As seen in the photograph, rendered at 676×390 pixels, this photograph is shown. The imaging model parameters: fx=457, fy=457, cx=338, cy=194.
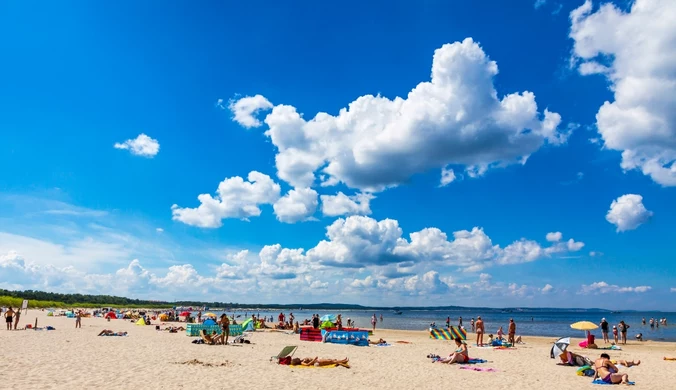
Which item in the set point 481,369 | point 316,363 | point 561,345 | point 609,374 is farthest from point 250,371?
point 561,345

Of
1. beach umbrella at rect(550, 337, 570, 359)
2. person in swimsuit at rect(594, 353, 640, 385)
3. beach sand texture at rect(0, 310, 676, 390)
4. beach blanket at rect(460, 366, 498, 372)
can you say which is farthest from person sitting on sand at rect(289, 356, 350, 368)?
beach umbrella at rect(550, 337, 570, 359)

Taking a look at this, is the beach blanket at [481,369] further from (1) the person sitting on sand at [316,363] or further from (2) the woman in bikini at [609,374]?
(1) the person sitting on sand at [316,363]

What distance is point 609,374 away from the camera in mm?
12625

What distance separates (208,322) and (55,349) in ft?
33.4

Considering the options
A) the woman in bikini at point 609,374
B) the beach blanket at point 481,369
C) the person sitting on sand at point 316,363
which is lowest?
the beach blanket at point 481,369

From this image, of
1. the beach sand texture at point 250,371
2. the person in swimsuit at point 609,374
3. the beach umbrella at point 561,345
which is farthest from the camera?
→ the beach umbrella at point 561,345

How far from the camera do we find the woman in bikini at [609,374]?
1253 centimetres

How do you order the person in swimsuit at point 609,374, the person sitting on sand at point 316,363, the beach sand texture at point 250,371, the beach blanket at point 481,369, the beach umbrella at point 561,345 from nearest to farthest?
the beach sand texture at point 250,371, the person in swimsuit at point 609,374, the person sitting on sand at point 316,363, the beach blanket at point 481,369, the beach umbrella at point 561,345

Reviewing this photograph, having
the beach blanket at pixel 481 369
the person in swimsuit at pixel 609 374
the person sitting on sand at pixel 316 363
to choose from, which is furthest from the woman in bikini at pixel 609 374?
the person sitting on sand at pixel 316 363

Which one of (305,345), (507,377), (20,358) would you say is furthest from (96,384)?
(305,345)

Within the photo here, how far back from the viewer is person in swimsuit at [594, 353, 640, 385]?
12.5 m

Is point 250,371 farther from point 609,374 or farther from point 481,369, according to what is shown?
point 609,374

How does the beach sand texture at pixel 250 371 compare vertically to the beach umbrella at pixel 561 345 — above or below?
below

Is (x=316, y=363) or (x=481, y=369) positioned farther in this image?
(x=481, y=369)
